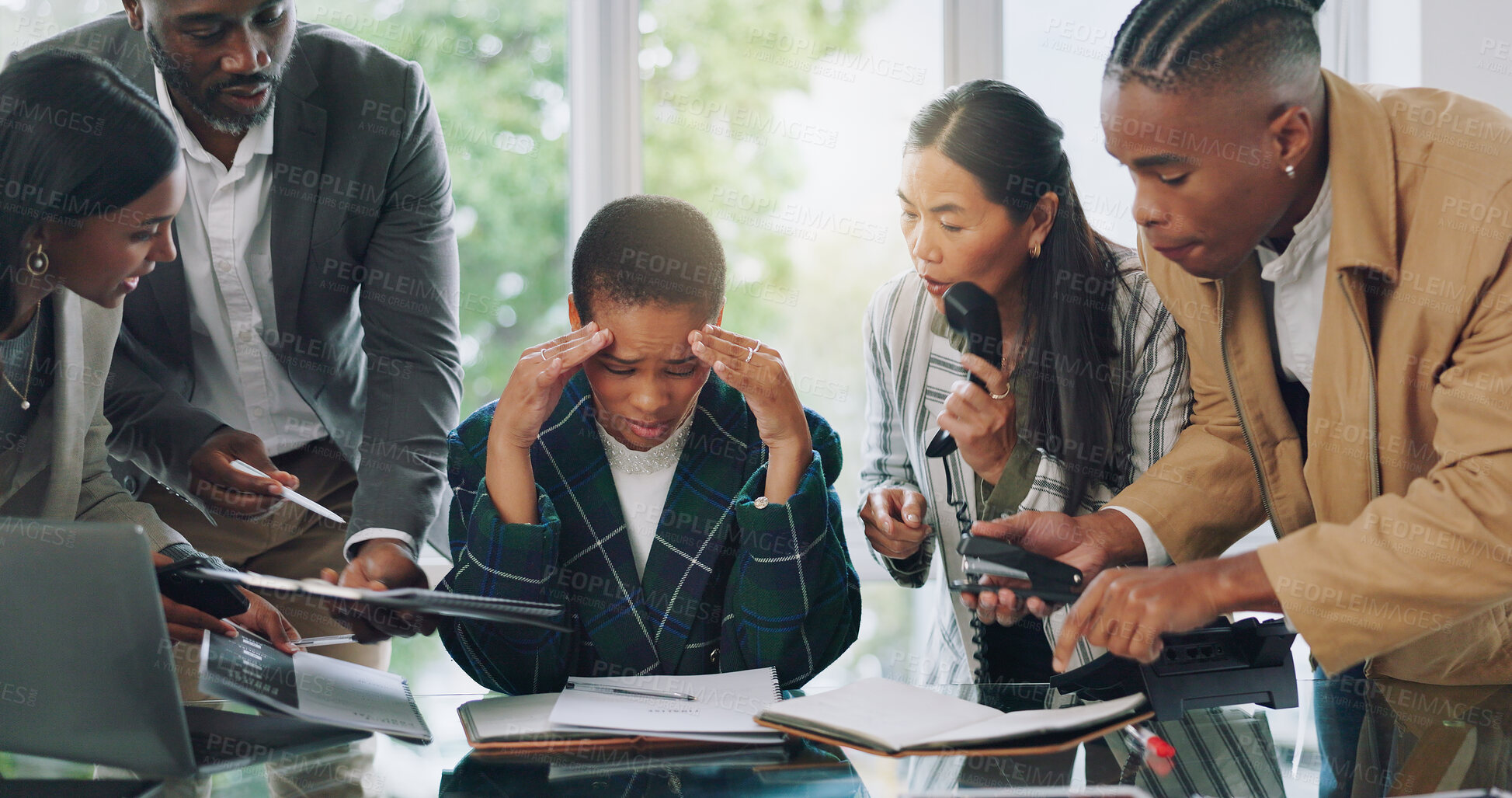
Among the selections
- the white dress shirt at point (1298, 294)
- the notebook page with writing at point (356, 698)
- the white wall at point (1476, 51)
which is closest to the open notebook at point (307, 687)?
the notebook page with writing at point (356, 698)

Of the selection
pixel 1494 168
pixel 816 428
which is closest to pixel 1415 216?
pixel 1494 168

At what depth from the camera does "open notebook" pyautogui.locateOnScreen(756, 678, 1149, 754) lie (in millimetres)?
1119

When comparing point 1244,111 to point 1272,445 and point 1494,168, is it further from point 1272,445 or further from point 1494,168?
point 1272,445

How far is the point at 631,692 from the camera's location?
1.33 m

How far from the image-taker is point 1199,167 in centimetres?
134

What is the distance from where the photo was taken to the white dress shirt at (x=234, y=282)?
71.6 inches

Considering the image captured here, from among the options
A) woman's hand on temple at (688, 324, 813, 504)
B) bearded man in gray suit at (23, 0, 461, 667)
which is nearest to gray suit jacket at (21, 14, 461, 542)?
bearded man in gray suit at (23, 0, 461, 667)

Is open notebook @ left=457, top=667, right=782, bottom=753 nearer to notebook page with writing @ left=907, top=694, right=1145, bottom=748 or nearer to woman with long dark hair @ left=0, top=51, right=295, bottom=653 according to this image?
notebook page with writing @ left=907, top=694, right=1145, bottom=748

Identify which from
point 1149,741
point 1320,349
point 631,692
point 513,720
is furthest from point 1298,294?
point 513,720

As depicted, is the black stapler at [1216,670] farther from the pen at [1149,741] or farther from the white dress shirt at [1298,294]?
the white dress shirt at [1298,294]

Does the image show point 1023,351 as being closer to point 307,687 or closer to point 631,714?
point 631,714

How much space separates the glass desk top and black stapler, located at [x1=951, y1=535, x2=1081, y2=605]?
0.18 m

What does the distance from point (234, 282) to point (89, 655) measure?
959mm

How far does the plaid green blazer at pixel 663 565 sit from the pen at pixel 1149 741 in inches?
19.1
